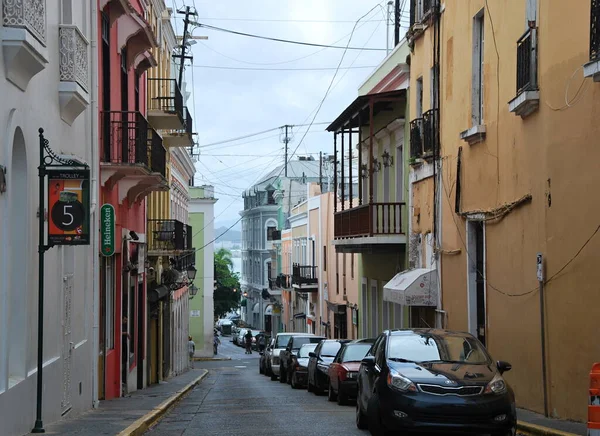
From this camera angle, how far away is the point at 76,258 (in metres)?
16.1

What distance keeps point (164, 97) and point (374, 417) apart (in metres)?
15.6

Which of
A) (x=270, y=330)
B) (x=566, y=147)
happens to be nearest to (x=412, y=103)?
(x=566, y=147)

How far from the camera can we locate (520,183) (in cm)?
1667

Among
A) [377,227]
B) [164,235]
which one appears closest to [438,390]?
[377,227]

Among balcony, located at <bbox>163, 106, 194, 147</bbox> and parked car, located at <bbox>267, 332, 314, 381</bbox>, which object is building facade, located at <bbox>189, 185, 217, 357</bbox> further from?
balcony, located at <bbox>163, 106, 194, 147</bbox>

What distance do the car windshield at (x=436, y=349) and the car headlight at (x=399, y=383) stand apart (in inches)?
26.1

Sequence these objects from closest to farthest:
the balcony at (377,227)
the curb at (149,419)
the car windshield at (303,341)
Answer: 1. the curb at (149,419)
2. the balcony at (377,227)
3. the car windshield at (303,341)

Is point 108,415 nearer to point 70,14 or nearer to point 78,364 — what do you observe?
point 78,364

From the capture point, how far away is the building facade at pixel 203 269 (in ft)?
200

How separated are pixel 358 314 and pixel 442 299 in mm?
14167

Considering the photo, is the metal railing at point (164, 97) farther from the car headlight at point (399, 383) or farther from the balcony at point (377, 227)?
the car headlight at point (399, 383)

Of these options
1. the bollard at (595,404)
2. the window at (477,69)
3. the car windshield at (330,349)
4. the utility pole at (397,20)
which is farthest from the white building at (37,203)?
the utility pole at (397,20)

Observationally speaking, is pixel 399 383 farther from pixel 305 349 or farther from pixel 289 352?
pixel 289 352

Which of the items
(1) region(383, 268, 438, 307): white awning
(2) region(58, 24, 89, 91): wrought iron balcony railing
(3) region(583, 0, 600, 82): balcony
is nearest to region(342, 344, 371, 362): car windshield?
(1) region(383, 268, 438, 307): white awning
